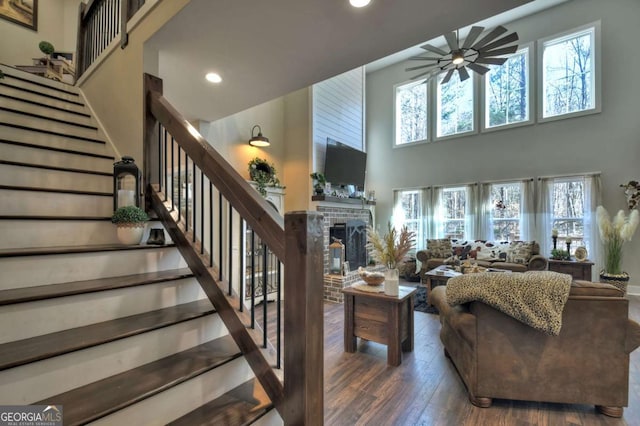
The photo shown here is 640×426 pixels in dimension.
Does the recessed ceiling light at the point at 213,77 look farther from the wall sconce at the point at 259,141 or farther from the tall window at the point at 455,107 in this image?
the tall window at the point at 455,107

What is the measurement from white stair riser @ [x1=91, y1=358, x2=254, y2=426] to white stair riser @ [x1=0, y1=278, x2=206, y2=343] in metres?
0.53

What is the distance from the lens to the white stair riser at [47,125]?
2582mm

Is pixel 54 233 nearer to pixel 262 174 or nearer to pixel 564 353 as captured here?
pixel 262 174

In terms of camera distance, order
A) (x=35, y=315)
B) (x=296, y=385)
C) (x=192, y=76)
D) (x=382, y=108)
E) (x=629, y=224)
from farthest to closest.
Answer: (x=382, y=108) < (x=629, y=224) < (x=192, y=76) < (x=35, y=315) < (x=296, y=385)

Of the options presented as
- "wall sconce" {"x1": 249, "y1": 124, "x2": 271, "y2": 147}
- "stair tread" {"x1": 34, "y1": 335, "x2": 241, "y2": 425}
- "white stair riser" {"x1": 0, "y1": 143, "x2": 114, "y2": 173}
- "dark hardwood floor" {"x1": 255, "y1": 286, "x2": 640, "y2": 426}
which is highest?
"wall sconce" {"x1": 249, "y1": 124, "x2": 271, "y2": 147}

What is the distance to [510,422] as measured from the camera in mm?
1913

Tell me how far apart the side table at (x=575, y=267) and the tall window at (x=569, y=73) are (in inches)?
118

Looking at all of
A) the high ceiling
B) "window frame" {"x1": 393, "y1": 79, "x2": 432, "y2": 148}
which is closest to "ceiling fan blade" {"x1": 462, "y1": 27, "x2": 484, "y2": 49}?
the high ceiling

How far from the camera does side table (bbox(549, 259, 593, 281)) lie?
16.1 ft

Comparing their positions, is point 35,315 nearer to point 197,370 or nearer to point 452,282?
point 197,370

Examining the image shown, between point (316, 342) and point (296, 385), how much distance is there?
0.18 m

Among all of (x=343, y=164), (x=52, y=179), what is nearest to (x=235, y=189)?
(x=52, y=179)

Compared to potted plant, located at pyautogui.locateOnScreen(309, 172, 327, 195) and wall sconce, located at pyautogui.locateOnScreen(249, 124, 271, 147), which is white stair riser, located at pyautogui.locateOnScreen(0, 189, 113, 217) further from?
potted plant, located at pyautogui.locateOnScreen(309, 172, 327, 195)

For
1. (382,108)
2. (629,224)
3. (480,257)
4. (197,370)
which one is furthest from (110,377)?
(382,108)
